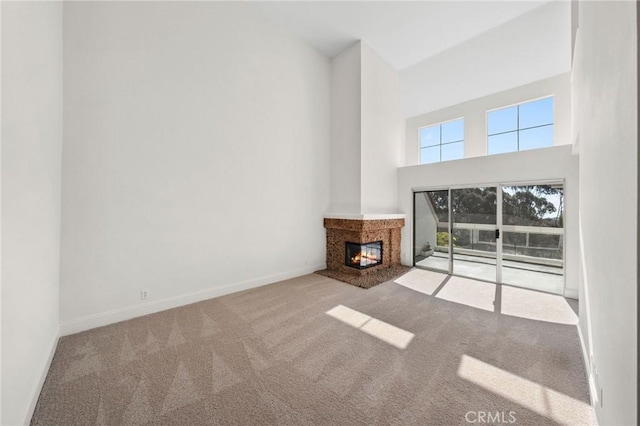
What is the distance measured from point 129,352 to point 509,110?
29.4 ft

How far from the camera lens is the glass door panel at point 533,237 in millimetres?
3967

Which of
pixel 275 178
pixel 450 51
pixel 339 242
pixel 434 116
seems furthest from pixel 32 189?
pixel 434 116

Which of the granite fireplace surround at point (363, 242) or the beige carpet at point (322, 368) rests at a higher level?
the granite fireplace surround at point (363, 242)

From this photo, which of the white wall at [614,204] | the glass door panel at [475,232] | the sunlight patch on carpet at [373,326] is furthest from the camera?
the glass door panel at [475,232]

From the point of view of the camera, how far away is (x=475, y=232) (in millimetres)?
4797

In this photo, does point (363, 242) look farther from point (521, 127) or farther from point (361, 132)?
point (521, 127)

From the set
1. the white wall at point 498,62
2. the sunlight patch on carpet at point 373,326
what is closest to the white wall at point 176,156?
the sunlight patch on carpet at point 373,326

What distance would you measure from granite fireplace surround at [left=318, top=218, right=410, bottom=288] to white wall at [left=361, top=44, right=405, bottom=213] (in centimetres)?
42

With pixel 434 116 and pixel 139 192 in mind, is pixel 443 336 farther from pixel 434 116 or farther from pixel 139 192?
pixel 434 116

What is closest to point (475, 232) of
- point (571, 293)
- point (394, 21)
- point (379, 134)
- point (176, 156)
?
point (571, 293)

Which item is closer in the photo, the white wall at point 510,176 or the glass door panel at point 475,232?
the white wall at point 510,176

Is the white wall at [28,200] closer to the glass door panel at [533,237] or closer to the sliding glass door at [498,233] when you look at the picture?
the sliding glass door at [498,233]

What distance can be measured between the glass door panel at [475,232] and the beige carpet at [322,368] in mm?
1464

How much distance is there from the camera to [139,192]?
2.96m
